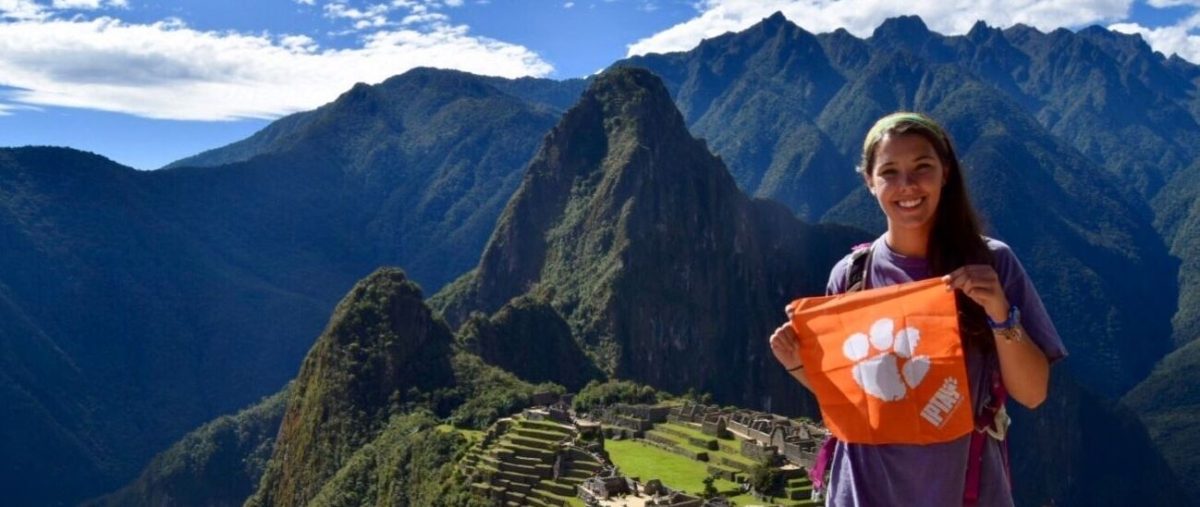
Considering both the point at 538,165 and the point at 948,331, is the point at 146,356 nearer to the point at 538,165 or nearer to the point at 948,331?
the point at 538,165

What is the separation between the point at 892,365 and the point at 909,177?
38.1 inches

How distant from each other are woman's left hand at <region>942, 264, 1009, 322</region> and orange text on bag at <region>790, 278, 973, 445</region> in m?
0.08

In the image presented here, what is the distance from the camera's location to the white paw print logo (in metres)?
5.52

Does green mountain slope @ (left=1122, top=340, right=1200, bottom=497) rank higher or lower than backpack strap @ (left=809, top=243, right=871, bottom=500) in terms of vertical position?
lower

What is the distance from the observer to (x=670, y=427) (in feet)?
163

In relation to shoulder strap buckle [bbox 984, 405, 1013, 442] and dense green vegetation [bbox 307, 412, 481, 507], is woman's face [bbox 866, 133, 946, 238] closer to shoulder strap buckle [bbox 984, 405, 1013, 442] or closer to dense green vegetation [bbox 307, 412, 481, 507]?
shoulder strap buckle [bbox 984, 405, 1013, 442]

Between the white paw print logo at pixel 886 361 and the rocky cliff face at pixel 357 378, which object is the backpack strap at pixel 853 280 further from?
the rocky cliff face at pixel 357 378

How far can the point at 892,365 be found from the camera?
557 cm

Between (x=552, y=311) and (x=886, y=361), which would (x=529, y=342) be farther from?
(x=886, y=361)

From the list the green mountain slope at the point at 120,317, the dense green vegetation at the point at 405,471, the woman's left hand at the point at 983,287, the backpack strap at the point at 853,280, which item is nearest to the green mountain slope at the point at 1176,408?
the dense green vegetation at the point at 405,471

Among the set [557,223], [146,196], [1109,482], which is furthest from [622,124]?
[146,196]

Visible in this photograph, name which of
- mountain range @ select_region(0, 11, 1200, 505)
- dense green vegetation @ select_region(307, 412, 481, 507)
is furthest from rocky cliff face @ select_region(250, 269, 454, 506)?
dense green vegetation @ select_region(307, 412, 481, 507)

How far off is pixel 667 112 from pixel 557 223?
1652 cm

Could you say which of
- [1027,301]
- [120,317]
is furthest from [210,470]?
[1027,301]
